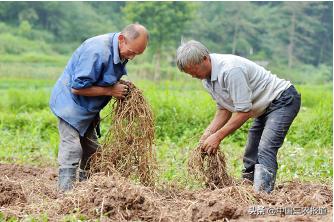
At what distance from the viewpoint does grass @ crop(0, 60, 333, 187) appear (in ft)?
23.6

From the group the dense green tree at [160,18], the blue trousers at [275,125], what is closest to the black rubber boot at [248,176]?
the blue trousers at [275,125]

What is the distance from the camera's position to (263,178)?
5.25 meters

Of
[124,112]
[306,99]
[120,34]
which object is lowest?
[306,99]

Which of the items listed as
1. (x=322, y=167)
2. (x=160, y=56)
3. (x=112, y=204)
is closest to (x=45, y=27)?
(x=160, y=56)

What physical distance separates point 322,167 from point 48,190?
10.9ft

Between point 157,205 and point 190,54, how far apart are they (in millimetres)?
1236

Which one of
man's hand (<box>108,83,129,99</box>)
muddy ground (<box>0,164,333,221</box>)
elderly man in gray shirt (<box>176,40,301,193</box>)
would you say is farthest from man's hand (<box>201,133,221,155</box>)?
man's hand (<box>108,83,129,99</box>)

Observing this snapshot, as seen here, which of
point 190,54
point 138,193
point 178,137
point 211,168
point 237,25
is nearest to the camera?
point 138,193

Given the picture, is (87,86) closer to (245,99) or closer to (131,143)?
(131,143)

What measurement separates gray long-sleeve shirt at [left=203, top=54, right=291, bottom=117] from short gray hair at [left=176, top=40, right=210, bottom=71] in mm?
143

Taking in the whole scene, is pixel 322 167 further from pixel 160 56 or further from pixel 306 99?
pixel 160 56

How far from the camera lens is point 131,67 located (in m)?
26.0

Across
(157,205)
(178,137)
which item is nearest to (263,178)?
(157,205)

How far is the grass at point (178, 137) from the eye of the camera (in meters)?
7.21
